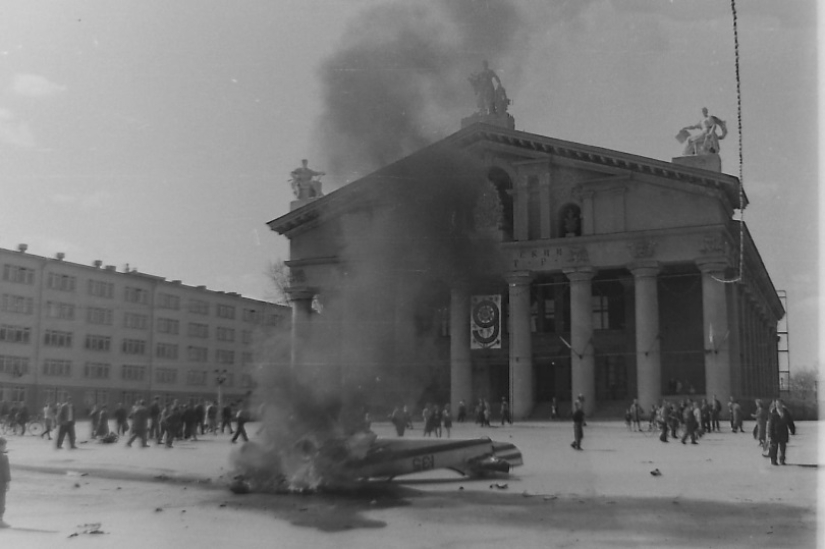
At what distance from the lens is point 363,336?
51.1ft

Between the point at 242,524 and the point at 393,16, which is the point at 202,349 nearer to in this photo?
the point at 242,524

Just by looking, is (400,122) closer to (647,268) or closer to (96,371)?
(96,371)

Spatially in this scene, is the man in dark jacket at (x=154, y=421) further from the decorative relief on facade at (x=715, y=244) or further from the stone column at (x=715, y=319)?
the decorative relief on facade at (x=715, y=244)

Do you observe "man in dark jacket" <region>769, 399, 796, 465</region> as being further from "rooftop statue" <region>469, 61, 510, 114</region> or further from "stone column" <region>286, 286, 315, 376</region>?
"stone column" <region>286, 286, 315, 376</region>

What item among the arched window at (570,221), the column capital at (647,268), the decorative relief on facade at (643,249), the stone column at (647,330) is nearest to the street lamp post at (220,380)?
the stone column at (647,330)

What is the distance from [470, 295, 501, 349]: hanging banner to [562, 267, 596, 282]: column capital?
428 inches

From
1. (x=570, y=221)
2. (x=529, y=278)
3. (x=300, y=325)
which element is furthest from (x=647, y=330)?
(x=300, y=325)

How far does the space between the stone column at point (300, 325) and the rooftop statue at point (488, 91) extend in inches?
233

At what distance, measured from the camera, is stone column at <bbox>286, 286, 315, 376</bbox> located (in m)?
15.0

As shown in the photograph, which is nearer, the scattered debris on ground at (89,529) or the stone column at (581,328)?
the scattered debris on ground at (89,529)

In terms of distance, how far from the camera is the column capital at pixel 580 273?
35906 mm

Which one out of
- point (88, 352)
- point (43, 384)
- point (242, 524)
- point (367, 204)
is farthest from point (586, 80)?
point (43, 384)

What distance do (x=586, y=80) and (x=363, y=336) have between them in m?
7.25

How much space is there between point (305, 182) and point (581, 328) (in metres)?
22.6
